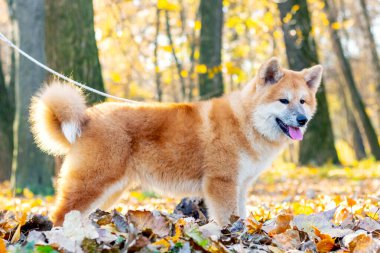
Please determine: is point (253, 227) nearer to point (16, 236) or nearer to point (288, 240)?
point (288, 240)

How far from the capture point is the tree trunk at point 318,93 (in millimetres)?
14312

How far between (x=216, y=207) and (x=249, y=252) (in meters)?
1.75

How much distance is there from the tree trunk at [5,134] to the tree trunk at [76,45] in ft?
21.2

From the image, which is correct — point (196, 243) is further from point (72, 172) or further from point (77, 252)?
point (72, 172)

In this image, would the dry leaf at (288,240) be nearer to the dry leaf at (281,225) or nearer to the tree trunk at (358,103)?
the dry leaf at (281,225)

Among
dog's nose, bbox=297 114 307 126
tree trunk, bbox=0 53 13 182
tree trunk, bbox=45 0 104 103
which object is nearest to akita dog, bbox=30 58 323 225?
dog's nose, bbox=297 114 307 126

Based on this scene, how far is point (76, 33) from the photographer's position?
8.12 meters

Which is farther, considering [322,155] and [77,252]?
[322,155]

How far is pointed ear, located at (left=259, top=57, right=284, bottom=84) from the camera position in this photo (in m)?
5.59

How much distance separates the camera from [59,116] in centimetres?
504

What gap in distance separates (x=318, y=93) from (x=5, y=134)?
8.86m

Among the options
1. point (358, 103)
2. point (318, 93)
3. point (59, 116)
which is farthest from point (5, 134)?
point (358, 103)

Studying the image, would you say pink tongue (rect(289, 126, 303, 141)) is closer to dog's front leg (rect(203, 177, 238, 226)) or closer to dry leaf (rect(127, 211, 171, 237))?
dog's front leg (rect(203, 177, 238, 226))

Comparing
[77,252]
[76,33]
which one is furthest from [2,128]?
[77,252]
